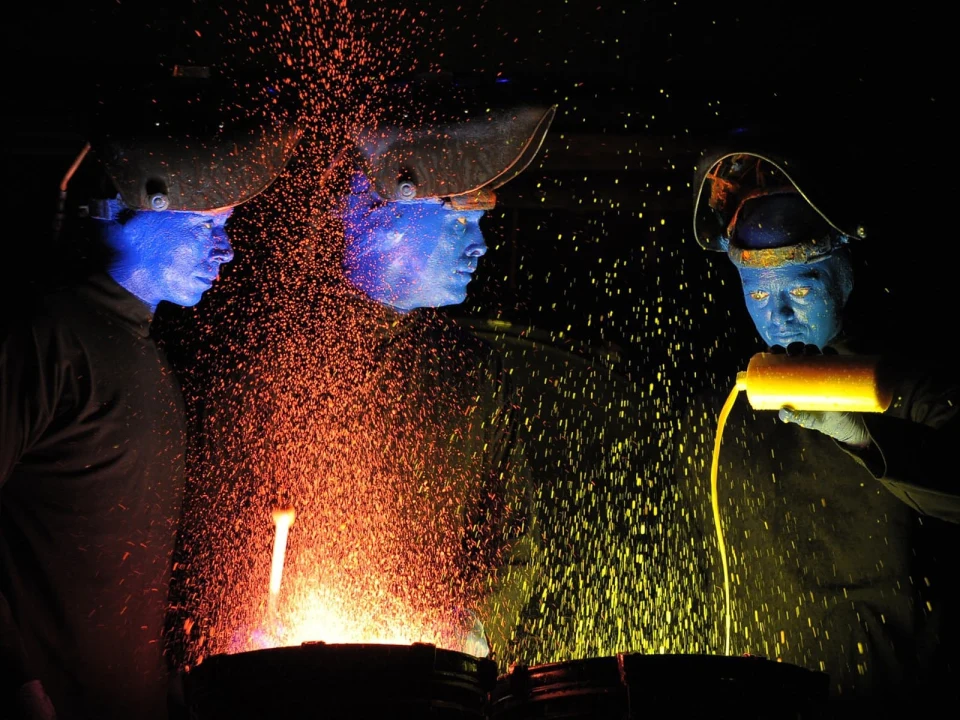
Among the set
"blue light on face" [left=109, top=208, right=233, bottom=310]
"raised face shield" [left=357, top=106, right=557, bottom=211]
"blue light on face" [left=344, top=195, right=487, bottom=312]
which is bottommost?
"blue light on face" [left=109, top=208, right=233, bottom=310]

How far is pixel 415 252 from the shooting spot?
4.37 meters

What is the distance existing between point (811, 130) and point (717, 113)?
44 cm

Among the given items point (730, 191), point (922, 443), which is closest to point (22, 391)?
point (730, 191)

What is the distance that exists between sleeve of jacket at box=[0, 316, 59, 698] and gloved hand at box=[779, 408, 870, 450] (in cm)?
293

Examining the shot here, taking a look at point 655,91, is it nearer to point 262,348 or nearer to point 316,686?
point 262,348

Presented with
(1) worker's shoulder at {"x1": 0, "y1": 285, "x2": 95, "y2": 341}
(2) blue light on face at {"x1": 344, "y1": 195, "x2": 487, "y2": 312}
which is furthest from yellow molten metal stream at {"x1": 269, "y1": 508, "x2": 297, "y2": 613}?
(2) blue light on face at {"x1": 344, "y1": 195, "x2": 487, "y2": 312}

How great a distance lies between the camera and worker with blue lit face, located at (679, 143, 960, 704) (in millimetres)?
3896

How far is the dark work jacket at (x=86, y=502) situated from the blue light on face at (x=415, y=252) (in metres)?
1.17

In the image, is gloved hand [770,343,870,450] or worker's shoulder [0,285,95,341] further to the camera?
gloved hand [770,343,870,450]

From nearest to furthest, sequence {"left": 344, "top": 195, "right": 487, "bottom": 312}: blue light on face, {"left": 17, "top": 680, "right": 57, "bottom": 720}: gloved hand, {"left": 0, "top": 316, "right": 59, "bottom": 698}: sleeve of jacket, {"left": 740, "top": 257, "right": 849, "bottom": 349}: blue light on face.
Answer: {"left": 17, "top": 680, "right": 57, "bottom": 720}: gloved hand → {"left": 0, "top": 316, "right": 59, "bottom": 698}: sleeve of jacket → {"left": 740, "top": 257, "right": 849, "bottom": 349}: blue light on face → {"left": 344, "top": 195, "right": 487, "bottom": 312}: blue light on face

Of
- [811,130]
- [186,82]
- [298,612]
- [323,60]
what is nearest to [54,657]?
[298,612]

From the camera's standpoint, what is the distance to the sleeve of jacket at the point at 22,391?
10.7 ft

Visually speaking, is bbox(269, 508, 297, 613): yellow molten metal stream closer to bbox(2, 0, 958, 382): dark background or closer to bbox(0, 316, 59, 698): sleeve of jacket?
bbox(0, 316, 59, 698): sleeve of jacket

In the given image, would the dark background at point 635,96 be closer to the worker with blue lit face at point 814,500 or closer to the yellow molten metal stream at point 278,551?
the worker with blue lit face at point 814,500
